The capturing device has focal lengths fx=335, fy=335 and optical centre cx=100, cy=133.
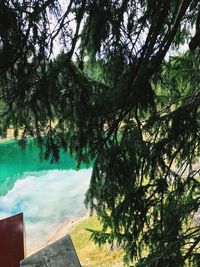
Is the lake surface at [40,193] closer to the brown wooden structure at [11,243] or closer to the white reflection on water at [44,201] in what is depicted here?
the white reflection on water at [44,201]

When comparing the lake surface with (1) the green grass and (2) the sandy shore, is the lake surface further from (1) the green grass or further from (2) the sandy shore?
(1) the green grass

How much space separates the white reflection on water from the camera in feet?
36.2

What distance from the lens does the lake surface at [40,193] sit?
1129 cm

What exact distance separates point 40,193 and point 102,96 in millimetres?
12682

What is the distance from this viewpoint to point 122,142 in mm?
2328

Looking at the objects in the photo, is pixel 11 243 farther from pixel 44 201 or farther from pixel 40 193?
pixel 40 193

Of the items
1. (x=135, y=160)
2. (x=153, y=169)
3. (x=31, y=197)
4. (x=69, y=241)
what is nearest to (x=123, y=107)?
(x=135, y=160)

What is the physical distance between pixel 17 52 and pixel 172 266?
5.50ft

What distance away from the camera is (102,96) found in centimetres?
225

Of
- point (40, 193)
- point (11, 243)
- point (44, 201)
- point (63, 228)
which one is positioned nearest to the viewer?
point (11, 243)

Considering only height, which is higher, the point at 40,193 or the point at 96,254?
the point at 96,254

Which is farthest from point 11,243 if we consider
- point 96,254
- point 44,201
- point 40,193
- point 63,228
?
point 40,193

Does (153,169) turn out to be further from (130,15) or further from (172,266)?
(130,15)

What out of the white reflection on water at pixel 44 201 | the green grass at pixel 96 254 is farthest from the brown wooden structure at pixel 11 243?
the white reflection on water at pixel 44 201
